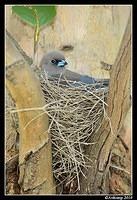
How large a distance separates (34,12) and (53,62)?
0.28 meters

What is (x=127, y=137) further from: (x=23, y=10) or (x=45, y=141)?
(x=23, y=10)

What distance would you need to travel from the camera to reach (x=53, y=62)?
178 cm

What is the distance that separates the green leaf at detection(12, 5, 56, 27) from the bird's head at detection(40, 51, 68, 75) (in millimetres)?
193

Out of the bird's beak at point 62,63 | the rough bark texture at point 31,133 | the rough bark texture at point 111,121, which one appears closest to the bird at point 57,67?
the bird's beak at point 62,63

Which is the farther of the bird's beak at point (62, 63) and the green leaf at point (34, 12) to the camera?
the bird's beak at point (62, 63)

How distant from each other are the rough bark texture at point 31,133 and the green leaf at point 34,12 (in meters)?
0.46

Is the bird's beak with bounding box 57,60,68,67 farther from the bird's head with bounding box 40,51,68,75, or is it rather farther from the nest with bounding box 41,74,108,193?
the nest with bounding box 41,74,108,193

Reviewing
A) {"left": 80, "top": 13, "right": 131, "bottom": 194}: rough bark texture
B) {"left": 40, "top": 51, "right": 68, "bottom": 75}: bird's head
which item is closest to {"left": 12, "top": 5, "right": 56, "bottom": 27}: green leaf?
{"left": 40, "top": 51, "right": 68, "bottom": 75}: bird's head

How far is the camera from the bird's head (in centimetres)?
176

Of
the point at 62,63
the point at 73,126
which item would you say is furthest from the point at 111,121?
the point at 62,63

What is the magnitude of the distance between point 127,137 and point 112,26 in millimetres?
488

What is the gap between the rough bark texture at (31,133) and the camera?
3.76ft

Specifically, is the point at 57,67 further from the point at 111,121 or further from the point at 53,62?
the point at 111,121

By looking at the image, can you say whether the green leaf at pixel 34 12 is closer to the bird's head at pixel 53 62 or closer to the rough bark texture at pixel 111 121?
the bird's head at pixel 53 62
